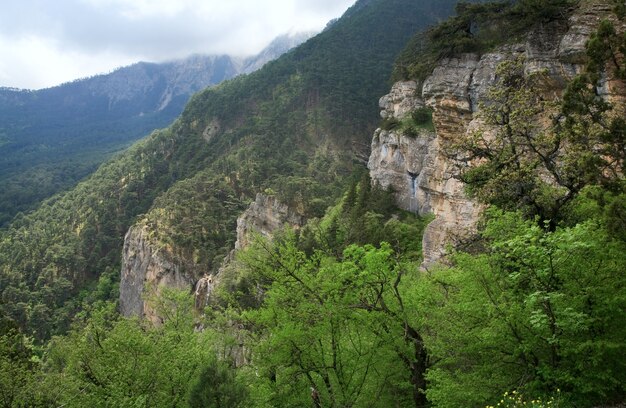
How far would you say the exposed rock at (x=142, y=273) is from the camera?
234 feet

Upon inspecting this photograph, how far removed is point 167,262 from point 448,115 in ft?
167

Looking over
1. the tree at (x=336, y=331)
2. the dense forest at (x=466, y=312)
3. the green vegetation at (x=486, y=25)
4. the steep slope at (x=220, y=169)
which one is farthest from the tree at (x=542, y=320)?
the steep slope at (x=220, y=169)

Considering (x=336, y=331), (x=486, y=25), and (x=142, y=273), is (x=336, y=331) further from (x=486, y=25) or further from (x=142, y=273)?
(x=142, y=273)

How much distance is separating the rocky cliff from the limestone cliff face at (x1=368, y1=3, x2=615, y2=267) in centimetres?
1783

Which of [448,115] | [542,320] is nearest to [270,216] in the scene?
[448,115]

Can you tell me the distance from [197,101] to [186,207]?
57.0m

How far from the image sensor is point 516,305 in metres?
11.0

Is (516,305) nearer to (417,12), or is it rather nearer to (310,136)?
(310,136)

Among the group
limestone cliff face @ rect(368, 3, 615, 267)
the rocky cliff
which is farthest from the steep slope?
→ limestone cliff face @ rect(368, 3, 615, 267)

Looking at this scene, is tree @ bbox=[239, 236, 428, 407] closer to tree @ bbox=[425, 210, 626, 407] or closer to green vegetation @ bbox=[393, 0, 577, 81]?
tree @ bbox=[425, 210, 626, 407]

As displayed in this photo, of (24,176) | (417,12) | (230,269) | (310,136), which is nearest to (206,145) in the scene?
(310,136)

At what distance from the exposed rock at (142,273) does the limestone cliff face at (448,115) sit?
3531 centimetres

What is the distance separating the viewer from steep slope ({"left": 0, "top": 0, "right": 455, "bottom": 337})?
2995 inches

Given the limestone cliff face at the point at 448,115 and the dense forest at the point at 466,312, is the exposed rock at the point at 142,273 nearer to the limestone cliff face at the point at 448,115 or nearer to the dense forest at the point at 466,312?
the limestone cliff face at the point at 448,115
